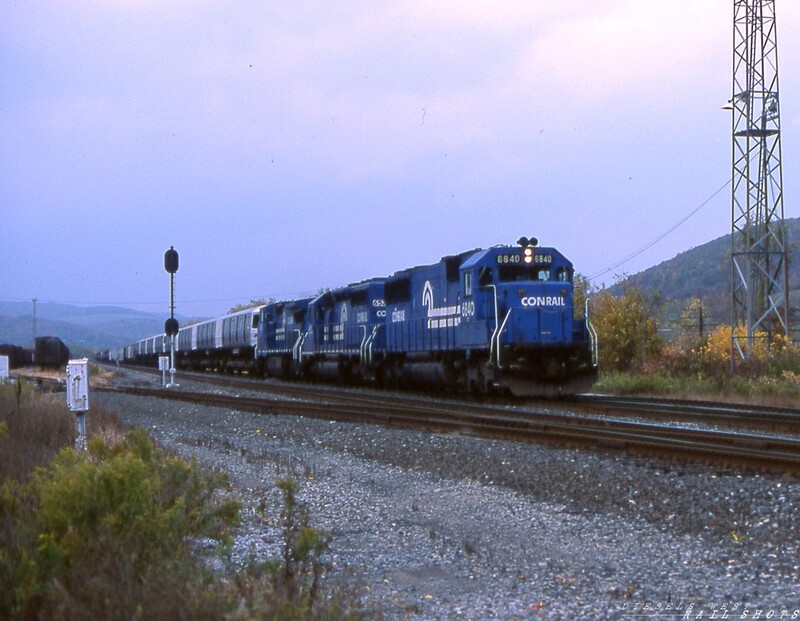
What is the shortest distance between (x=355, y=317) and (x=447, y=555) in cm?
2323

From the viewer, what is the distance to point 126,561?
168 inches

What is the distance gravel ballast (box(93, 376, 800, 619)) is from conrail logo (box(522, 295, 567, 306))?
8.25 meters

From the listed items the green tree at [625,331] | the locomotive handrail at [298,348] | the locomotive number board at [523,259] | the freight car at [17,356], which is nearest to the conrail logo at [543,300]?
the locomotive number board at [523,259]

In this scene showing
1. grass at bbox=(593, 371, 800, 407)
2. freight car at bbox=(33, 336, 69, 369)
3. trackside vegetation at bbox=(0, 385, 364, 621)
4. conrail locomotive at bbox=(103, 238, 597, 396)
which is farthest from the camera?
freight car at bbox=(33, 336, 69, 369)

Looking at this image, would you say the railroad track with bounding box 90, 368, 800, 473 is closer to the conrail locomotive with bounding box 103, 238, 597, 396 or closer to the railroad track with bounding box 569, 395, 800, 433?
the railroad track with bounding box 569, 395, 800, 433

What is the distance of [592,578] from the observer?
19.5 ft

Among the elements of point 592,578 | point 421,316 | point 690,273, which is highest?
point 690,273

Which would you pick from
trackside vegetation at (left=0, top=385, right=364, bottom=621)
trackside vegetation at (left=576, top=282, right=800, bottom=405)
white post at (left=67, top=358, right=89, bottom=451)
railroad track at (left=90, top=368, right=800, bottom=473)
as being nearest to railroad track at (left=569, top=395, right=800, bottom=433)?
railroad track at (left=90, top=368, right=800, bottom=473)

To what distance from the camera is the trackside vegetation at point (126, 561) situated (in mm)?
3906

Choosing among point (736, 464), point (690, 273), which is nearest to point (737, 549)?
point (736, 464)

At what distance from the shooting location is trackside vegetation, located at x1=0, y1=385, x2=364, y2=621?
3.91 meters

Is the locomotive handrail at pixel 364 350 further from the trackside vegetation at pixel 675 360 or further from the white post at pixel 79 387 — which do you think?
the white post at pixel 79 387

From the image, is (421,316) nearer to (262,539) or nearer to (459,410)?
(459,410)

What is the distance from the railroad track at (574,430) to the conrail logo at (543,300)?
2.34 m
